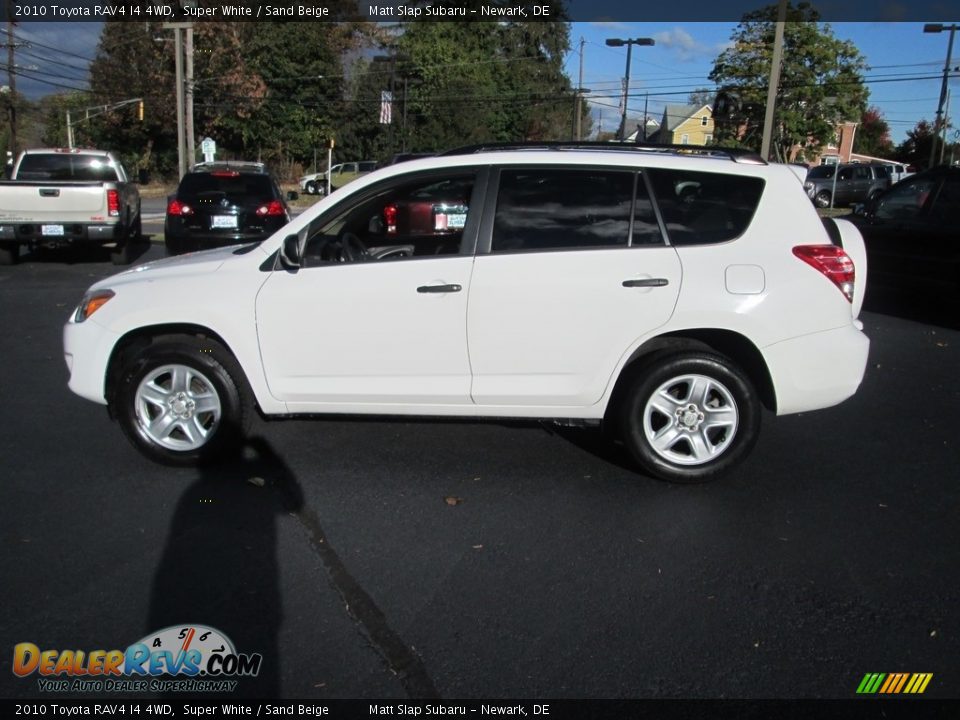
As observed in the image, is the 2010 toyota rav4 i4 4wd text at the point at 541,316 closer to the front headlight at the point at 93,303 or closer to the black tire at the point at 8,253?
the front headlight at the point at 93,303

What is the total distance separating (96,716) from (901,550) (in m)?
3.50

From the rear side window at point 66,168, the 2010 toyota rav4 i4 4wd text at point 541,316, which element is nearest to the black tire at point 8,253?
the rear side window at point 66,168

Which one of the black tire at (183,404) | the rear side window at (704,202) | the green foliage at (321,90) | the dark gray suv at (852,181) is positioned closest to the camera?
the rear side window at (704,202)

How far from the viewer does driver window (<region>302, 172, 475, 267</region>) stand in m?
4.85

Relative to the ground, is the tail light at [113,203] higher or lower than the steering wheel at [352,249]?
lower

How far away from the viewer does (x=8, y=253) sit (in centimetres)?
1386

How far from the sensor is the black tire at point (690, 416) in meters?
4.62

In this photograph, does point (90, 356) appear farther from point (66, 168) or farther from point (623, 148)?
point (66, 168)

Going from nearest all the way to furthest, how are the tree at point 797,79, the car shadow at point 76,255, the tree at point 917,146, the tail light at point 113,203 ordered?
the tail light at point 113,203 < the car shadow at point 76,255 < the tree at point 797,79 < the tree at point 917,146

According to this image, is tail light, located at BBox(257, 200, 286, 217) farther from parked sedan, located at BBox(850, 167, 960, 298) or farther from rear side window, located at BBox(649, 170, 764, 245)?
rear side window, located at BBox(649, 170, 764, 245)

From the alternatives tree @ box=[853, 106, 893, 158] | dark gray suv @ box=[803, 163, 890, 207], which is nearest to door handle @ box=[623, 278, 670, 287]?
dark gray suv @ box=[803, 163, 890, 207]

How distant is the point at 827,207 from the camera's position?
3372 cm

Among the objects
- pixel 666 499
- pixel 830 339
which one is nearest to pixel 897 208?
pixel 830 339

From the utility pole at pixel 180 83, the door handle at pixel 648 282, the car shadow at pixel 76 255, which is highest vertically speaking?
the utility pole at pixel 180 83
